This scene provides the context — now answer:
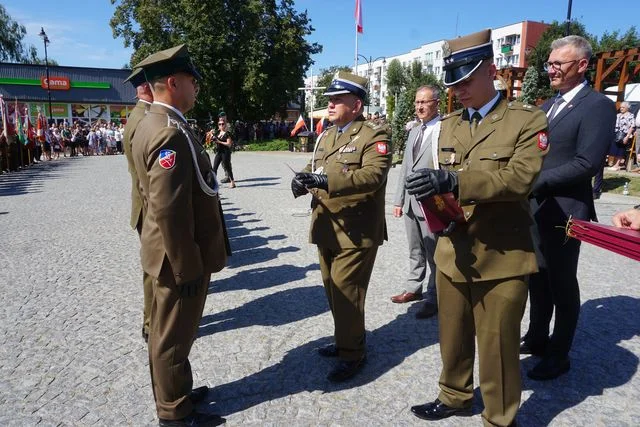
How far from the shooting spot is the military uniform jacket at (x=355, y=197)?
10.6 ft

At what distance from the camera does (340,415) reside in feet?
9.58

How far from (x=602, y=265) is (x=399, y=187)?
3.25 m

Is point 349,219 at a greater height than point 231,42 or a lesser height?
lesser

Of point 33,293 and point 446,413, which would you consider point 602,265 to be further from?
point 33,293

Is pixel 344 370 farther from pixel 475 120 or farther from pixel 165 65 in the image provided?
pixel 165 65

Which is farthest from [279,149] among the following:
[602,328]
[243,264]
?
[602,328]

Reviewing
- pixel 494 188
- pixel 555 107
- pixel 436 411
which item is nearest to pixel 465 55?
pixel 494 188

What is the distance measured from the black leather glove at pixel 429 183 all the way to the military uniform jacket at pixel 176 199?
3.98 feet

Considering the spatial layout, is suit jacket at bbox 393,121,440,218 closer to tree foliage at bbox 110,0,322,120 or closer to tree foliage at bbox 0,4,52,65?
tree foliage at bbox 110,0,322,120

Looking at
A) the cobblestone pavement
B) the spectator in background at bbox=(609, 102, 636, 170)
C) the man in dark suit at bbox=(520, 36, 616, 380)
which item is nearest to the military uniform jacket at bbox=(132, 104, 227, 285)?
the cobblestone pavement

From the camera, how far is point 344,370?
3332 mm

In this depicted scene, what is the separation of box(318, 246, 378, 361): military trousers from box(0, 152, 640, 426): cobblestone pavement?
27 cm

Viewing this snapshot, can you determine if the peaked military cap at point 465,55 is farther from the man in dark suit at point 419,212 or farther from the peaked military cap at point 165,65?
the man in dark suit at point 419,212

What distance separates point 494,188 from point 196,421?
218cm
